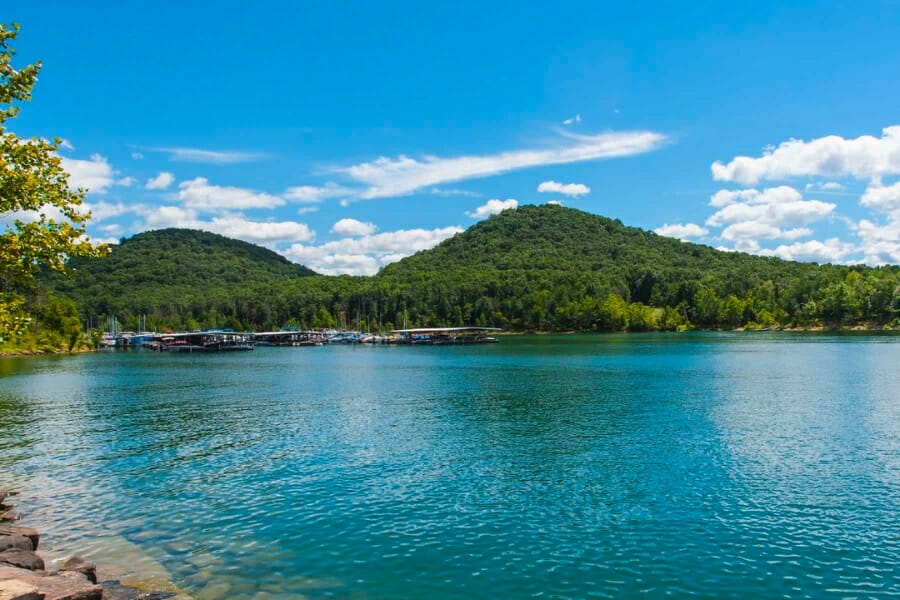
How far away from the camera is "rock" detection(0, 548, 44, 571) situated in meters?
18.8

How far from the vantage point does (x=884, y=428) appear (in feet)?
134

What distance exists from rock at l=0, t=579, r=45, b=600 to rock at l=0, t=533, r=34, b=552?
4829mm

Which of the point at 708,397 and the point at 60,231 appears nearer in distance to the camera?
the point at 60,231

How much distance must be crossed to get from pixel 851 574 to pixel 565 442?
66.8ft

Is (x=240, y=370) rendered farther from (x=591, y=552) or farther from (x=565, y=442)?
(x=591, y=552)

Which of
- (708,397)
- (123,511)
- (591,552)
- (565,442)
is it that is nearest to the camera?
(591,552)

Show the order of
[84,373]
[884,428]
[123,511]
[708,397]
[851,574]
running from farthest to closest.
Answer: [84,373]
[708,397]
[884,428]
[123,511]
[851,574]

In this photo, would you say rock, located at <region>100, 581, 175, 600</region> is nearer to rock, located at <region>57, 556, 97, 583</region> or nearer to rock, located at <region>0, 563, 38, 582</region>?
rock, located at <region>57, 556, 97, 583</region>

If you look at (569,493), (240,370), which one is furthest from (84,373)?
(569,493)

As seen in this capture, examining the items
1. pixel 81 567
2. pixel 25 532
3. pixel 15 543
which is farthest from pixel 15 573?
pixel 25 532

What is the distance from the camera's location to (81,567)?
60.0ft

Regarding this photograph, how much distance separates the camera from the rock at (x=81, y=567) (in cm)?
1816

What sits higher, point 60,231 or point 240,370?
point 60,231

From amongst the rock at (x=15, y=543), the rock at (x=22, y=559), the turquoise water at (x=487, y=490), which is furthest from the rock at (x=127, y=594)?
the rock at (x=15, y=543)
